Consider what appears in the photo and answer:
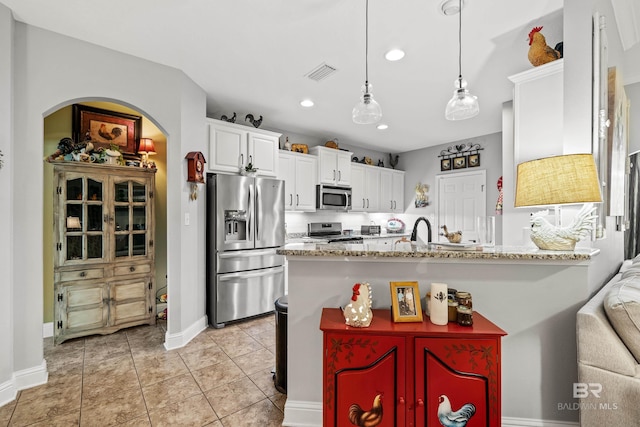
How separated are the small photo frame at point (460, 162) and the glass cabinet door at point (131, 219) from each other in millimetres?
5055

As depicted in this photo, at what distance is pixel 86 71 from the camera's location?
252 centimetres

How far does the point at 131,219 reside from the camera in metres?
3.32

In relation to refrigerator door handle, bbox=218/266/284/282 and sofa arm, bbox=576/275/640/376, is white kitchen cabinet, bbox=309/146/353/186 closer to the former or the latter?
refrigerator door handle, bbox=218/266/284/282

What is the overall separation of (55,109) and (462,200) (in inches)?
226

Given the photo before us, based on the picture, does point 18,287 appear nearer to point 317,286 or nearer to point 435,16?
point 317,286

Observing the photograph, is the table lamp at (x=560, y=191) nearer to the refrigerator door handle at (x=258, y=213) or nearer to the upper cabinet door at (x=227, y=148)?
the refrigerator door handle at (x=258, y=213)

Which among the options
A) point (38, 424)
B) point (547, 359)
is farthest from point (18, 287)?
point (547, 359)

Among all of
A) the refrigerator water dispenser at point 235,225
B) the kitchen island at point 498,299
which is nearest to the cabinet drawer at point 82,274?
the refrigerator water dispenser at point 235,225

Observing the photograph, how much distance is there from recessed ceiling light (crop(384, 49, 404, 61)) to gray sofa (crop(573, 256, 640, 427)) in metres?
2.25

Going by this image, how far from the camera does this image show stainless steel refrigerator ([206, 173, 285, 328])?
339cm

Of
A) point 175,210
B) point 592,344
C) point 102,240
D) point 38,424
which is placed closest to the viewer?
point 592,344

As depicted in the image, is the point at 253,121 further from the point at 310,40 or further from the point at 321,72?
the point at 310,40

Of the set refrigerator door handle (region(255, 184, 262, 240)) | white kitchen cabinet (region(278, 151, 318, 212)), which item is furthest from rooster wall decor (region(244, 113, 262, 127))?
refrigerator door handle (region(255, 184, 262, 240))

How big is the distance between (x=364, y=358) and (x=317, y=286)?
51cm
